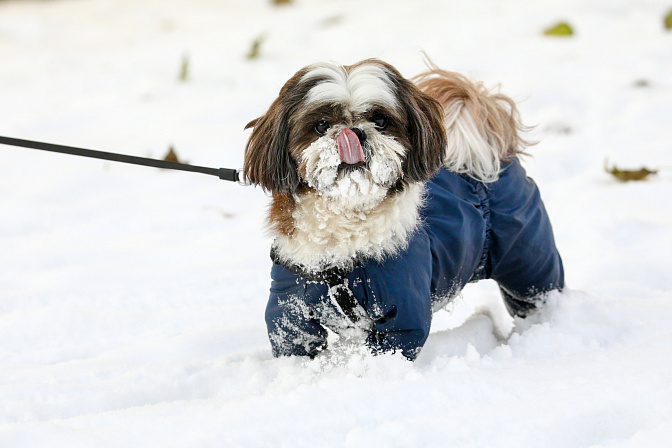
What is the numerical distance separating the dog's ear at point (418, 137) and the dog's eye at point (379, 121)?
76mm

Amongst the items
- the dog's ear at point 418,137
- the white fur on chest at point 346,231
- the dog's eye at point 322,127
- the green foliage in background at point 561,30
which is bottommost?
the green foliage in background at point 561,30

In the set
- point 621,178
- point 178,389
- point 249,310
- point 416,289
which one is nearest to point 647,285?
point 621,178

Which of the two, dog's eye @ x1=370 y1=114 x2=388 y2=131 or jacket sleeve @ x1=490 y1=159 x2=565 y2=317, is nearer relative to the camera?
dog's eye @ x1=370 y1=114 x2=388 y2=131

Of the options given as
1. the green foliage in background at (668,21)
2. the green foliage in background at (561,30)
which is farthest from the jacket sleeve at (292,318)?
the green foliage in background at (668,21)

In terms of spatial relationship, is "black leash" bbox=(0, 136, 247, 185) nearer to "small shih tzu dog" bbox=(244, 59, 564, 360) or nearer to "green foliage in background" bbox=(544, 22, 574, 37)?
"small shih tzu dog" bbox=(244, 59, 564, 360)

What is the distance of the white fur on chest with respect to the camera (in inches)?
74.0

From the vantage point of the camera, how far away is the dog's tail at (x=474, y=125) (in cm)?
228

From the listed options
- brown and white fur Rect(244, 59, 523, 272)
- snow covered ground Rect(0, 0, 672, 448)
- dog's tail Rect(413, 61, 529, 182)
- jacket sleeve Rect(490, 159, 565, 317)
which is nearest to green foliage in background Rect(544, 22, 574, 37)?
snow covered ground Rect(0, 0, 672, 448)

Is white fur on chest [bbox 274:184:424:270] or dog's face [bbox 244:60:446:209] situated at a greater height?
dog's face [bbox 244:60:446:209]

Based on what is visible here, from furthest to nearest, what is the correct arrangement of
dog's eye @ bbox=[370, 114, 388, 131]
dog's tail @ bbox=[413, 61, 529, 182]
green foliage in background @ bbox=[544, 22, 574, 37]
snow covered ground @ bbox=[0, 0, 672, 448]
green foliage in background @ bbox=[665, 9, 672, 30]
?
green foliage in background @ bbox=[544, 22, 574, 37], green foliage in background @ bbox=[665, 9, 672, 30], dog's tail @ bbox=[413, 61, 529, 182], dog's eye @ bbox=[370, 114, 388, 131], snow covered ground @ bbox=[0, 0, 672, 448]

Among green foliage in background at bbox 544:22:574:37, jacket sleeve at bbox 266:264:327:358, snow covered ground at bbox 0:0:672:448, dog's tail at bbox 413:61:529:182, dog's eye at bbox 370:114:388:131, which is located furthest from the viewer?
green foliage in background at bbox 544:22:574:37

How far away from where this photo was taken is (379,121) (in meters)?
1.81

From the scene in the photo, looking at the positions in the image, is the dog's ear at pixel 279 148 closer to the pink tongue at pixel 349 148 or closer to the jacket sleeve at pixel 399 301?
the pink tongue at pixel 349 148

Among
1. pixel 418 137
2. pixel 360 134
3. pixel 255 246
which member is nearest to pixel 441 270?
pixel 418 137
